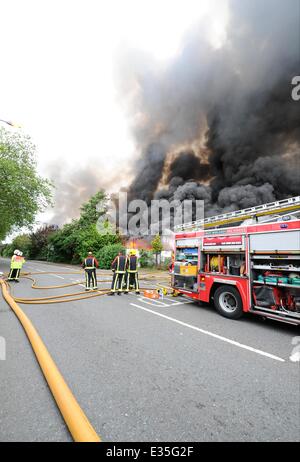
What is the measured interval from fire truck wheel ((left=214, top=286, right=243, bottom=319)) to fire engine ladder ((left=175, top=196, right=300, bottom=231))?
1759 mm

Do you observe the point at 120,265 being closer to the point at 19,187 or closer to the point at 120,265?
the point at 120,265

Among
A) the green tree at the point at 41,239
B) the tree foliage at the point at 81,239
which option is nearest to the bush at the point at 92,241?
the tree foliage at the point at 81,239

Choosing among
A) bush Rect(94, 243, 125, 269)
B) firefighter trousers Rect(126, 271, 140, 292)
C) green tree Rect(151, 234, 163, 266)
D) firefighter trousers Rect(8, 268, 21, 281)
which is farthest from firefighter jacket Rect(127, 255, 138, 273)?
green tree Rect(151, 234, 163, 266)

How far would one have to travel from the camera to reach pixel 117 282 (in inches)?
304

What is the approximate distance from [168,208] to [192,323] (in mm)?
32830

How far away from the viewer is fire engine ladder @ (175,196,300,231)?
14.5ft

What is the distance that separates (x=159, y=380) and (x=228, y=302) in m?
3.29

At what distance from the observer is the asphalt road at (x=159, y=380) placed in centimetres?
180

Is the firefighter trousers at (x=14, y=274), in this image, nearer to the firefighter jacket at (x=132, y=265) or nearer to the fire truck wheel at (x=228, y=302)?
the firefighter jacket at (x=132, y=265)

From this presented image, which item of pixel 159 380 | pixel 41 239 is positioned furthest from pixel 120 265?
pixel 41 239

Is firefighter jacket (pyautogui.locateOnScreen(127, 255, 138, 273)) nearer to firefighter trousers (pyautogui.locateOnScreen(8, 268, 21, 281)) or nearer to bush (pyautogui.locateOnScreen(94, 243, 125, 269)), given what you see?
firefighter trousers (pyautogui.locateOnScreen(8, 268, 21, 281))
